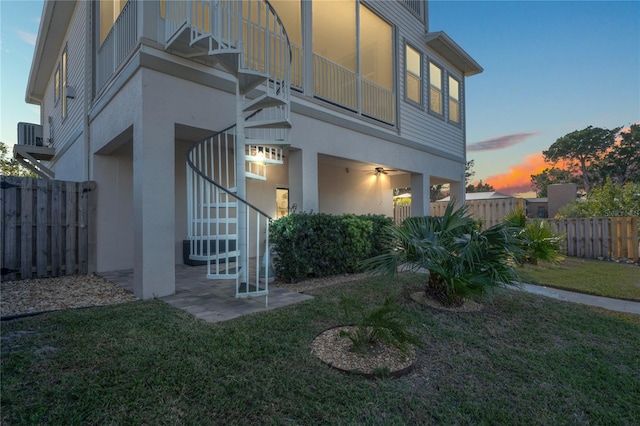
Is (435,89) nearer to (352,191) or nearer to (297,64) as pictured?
(352,191)

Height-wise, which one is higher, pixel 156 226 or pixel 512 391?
pixel 156 226

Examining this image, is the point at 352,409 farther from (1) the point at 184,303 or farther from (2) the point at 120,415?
(1) the point at 184,303

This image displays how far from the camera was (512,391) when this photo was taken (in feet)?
6.85

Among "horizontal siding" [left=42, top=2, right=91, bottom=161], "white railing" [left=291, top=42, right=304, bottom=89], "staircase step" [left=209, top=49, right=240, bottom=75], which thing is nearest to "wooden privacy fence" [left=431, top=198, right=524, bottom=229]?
"white railing" [left=291, top=42, right=304, bottom=89]

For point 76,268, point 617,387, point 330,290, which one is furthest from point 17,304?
point 617,387

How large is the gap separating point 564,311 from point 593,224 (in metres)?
6.57

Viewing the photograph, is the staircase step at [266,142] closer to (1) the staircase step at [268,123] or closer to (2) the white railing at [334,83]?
(1) the staircase step at [268,123]

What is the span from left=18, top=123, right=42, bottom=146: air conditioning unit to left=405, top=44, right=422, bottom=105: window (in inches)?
454

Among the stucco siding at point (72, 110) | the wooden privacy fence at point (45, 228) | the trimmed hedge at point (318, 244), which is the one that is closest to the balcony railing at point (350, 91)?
the trimmed hedge at point (318, 244)

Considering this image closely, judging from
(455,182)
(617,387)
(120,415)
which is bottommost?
(617,387)

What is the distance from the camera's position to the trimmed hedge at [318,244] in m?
4.80

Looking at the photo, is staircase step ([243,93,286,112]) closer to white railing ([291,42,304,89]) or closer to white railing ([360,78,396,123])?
white railing ([291,42,304,89])

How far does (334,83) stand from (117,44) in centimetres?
420

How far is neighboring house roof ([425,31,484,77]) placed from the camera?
9492 millimetres
